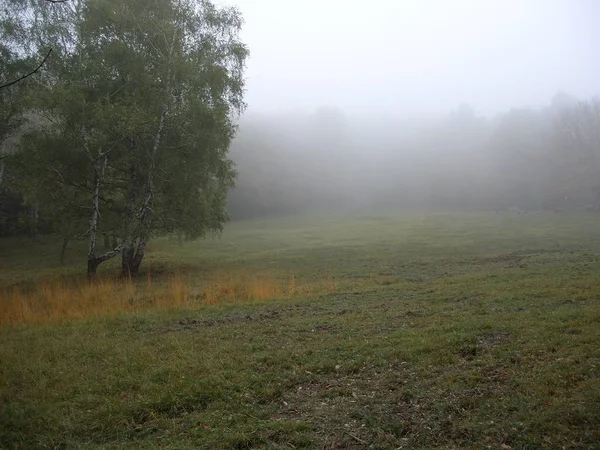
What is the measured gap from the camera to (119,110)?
77.7 ft

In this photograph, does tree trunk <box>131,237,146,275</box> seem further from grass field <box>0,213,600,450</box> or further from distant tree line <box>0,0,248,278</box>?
grass field <box>0,213,600,450</box>

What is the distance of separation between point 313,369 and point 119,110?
20084mm

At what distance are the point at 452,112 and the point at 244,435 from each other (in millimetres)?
183798

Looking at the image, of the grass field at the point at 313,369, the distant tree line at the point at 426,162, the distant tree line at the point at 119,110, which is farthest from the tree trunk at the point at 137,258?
the distant tree line at the point at 426,162

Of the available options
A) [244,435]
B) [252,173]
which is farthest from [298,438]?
[252,173]

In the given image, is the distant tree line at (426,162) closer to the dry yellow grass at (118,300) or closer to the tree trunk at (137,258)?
the tree trunk at (137,258)

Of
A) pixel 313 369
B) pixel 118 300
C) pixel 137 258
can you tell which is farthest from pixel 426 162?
pixel 313 369

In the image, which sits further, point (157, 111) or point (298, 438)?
point (157, 111)

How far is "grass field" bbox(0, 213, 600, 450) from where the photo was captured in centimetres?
602

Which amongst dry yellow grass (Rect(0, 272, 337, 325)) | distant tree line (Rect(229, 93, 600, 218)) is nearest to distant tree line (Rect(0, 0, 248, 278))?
dry yellow grass (Rect(0, 272, 337, 325))

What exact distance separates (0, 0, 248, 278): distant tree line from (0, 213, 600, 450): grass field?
10.3 m

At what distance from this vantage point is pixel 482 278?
19156 mm

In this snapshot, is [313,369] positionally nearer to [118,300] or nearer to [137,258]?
[118,300]

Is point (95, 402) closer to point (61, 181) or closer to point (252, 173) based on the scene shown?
point (61, 181)
